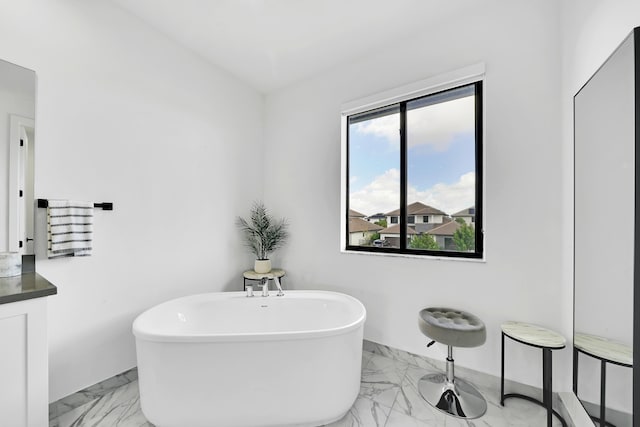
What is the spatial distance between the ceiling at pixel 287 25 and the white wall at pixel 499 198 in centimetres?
16

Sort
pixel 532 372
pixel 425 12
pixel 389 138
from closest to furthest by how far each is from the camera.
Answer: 1. pixel 532 372
2. pixel 425 12
3. pixel 389 138

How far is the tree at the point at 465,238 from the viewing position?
200 cm

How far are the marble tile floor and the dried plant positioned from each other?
1400 millimetres

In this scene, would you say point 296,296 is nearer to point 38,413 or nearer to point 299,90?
point 38,413

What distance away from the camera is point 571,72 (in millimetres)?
1506

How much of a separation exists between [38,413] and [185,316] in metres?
0.89

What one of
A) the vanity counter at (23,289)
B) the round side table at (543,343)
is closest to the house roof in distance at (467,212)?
the round side table at (543,343)

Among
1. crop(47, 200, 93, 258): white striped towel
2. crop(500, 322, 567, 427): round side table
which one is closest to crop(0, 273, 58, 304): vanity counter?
crop(47, 200, 93, 258): white striped towel

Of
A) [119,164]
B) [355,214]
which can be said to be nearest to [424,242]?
[355,214]

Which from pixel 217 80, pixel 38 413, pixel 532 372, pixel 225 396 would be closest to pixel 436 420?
pixel 532 372

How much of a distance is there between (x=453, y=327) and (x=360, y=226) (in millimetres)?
1195

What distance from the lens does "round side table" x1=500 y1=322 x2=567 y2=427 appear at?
144 centimetres

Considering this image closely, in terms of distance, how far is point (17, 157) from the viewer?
4.79ft

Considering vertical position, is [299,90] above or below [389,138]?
above
